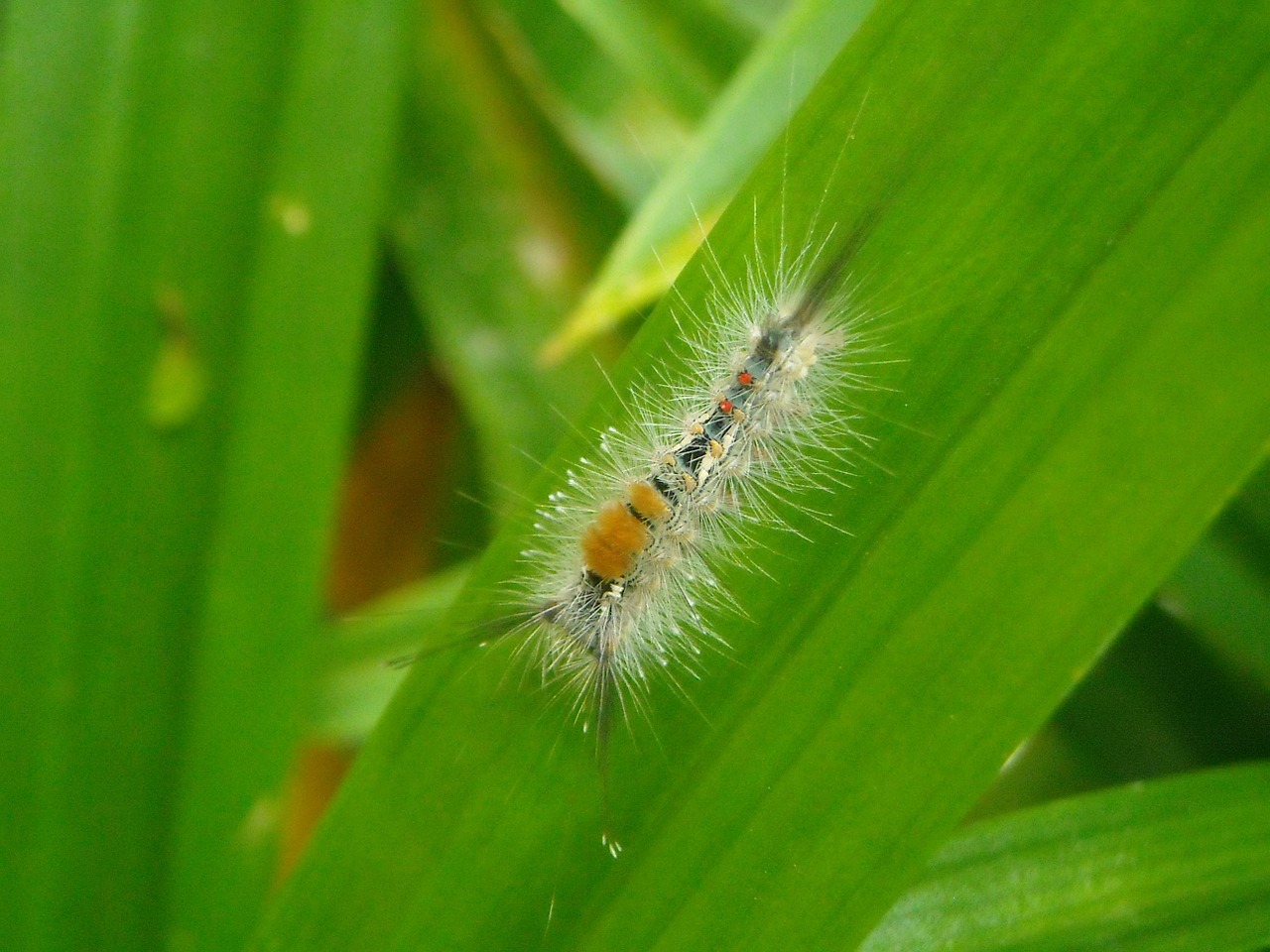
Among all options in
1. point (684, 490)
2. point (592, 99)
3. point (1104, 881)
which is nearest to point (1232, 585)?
point (1104, 881)

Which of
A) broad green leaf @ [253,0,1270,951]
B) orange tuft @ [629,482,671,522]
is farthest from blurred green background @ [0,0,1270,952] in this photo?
orange tuft @ [629,482,671,522]

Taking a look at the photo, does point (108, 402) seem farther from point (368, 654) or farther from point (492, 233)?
point (492, 233)

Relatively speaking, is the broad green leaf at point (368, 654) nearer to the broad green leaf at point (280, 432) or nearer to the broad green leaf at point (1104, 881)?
the broad green leaf at point (280, 432)

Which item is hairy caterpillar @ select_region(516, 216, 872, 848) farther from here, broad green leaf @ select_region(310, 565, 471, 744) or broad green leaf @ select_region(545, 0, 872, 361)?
broad green leaf @ select_region(310, 565, 471, 744)

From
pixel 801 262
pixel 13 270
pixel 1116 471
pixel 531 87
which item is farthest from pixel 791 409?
pixel 13 270

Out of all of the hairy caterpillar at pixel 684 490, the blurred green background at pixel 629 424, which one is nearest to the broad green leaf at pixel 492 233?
the blurred green background at pixel 629 424

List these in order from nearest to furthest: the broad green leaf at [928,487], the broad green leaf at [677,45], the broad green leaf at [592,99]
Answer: the broad green leaf at [928,487] < the broad green leaf at [677,45] < the broad green leaf at [592,99]
